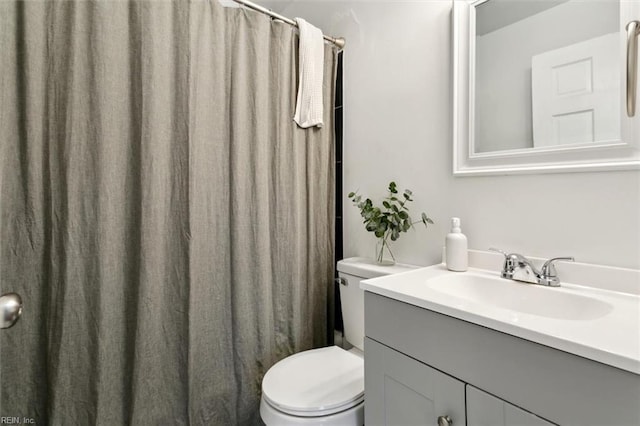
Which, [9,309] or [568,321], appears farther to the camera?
[568,321]

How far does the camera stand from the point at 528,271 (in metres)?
0.88

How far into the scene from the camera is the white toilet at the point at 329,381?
914 mm

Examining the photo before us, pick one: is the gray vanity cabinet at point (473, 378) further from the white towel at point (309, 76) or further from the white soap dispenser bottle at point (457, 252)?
the white towel at point (309, 76)

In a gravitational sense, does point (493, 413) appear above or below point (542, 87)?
below

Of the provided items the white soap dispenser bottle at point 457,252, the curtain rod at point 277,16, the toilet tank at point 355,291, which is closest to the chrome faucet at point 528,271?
the white soap dispenser bottle at point 457,252

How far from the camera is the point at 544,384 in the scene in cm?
53

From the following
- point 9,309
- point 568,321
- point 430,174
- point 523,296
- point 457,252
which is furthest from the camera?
point 430,174

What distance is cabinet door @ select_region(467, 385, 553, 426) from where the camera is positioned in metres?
0.55

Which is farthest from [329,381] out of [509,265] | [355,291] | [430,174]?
[430,174]

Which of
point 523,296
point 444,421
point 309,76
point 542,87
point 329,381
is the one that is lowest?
point 329,381

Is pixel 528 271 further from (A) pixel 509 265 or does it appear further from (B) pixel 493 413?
(B) pixel 493 413

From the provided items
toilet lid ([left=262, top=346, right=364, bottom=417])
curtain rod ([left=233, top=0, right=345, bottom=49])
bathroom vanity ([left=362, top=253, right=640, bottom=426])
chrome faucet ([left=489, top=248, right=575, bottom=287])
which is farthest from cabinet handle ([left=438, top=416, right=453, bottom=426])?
curtain rod ([left=233, top=0, right=345, bottom=49])

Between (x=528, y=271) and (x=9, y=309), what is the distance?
1.17 metres

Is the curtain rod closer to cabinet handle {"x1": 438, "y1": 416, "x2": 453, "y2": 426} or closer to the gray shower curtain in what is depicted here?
the gray shower curtain
